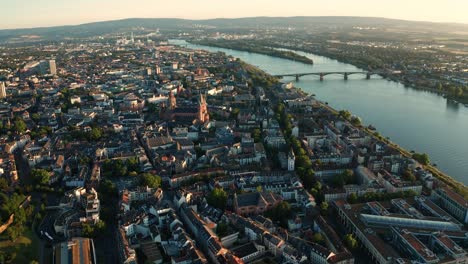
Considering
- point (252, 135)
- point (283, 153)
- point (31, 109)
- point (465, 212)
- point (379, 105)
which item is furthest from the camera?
point (379, 105)

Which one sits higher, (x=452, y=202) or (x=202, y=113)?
(x=202, y=113)

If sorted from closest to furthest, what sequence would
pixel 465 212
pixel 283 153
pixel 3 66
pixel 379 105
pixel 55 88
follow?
pixel 465 212 < pixel 283 153 < pixel 379 105 < pixel 55 88 < pixel 3 66

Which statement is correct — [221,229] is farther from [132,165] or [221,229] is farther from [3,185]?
[3,185]

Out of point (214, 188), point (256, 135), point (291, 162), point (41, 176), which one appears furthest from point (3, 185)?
point (256, 135)

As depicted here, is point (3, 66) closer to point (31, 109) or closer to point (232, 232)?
point (31, 109)

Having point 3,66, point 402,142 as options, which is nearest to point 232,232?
point 402,142

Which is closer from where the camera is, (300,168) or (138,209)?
(138,209)
